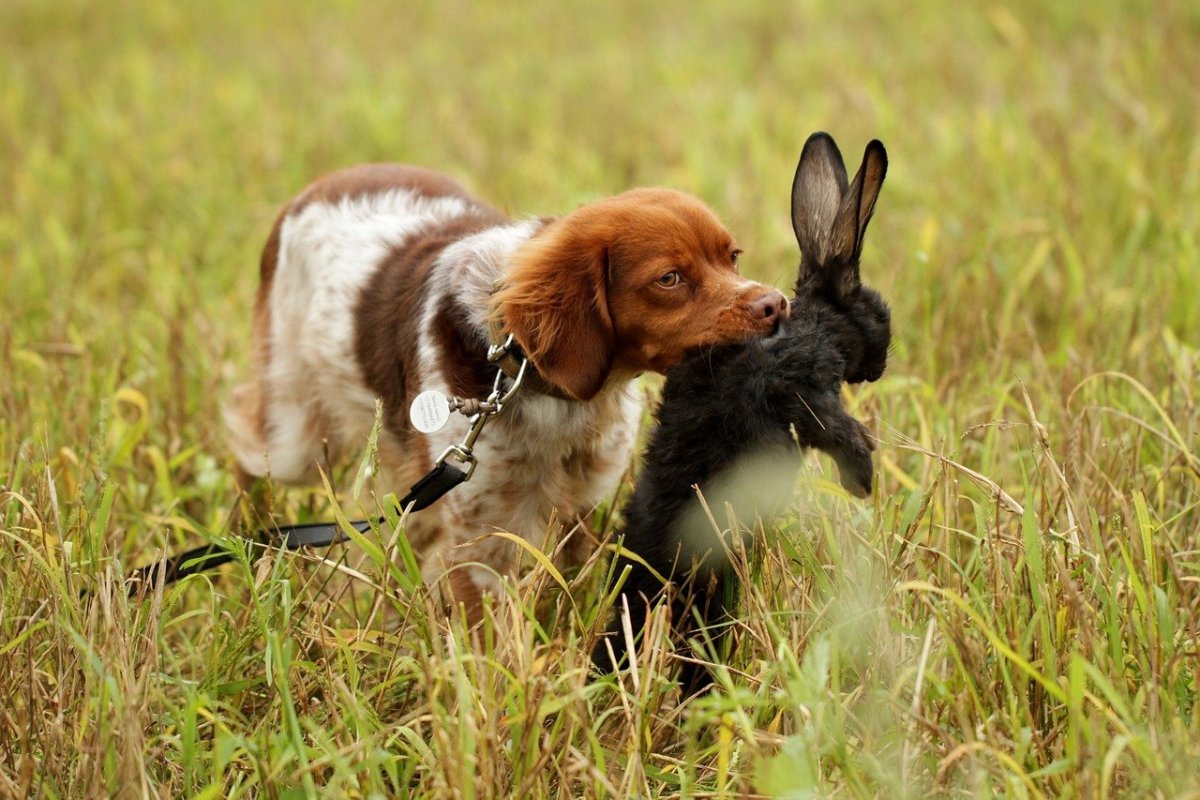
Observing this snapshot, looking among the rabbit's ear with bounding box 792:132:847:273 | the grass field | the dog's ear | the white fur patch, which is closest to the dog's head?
the dog's ear

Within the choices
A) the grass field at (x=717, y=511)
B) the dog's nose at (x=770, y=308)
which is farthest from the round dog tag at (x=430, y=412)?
the dog's nose at (x=770, y=308)

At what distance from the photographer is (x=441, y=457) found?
8.57ft

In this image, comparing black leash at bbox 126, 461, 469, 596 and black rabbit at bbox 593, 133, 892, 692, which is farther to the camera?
black leash at bbox 126, 461, 469, 596

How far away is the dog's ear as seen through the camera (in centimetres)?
259

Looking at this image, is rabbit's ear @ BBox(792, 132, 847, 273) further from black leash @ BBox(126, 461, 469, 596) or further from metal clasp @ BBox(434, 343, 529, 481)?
black leash @ BBox(126, 461, 469, 596)

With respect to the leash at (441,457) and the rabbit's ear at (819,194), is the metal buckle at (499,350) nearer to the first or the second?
the leash at (441,457)

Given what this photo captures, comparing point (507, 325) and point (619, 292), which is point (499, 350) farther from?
point (619, 292)

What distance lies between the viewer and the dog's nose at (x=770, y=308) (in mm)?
2461

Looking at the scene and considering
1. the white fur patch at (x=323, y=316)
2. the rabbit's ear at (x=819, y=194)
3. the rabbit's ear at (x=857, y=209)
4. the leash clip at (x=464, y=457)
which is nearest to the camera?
the rabbit's ear at (x=857, y=209)

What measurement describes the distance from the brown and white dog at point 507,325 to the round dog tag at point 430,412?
0.22 metres

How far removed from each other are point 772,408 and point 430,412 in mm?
669

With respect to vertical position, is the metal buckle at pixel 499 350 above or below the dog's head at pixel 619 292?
below

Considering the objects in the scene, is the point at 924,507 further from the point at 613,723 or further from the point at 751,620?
the point at 613,723

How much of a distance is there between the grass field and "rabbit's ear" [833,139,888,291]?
1.28ft
